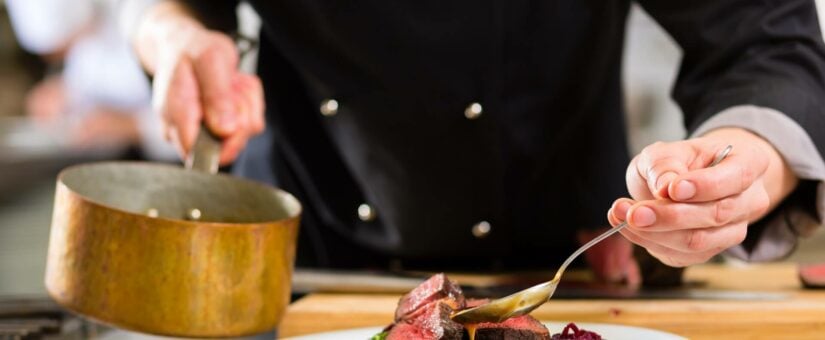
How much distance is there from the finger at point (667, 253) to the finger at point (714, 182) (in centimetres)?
9

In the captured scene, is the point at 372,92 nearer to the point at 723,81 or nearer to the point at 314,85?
the point at 314,85

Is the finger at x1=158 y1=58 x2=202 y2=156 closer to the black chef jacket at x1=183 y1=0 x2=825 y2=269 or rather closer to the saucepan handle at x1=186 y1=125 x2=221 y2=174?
the saucepan handle at x1=186 y1=125 x2=221 y2=174

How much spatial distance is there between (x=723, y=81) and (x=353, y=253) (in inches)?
30.2

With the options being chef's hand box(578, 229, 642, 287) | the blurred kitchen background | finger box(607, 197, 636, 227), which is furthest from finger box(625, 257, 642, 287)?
the blurred kitchen background

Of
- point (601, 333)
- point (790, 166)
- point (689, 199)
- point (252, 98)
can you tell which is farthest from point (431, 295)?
point (252, 98)

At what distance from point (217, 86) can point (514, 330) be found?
680 millimetres

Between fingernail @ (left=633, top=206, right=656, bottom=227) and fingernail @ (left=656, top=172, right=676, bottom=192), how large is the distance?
0.02 metres

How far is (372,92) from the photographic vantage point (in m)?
1.72

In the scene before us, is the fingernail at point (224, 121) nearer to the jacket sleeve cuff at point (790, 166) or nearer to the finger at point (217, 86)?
the finger at point (217, 86)

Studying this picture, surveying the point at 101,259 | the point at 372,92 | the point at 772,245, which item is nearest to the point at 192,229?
the point at 101,259

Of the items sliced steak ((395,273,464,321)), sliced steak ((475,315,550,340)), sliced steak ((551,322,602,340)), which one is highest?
sliced steak ((395,273,464,321))

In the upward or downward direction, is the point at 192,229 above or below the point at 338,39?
below

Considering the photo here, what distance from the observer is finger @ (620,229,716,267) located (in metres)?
1.03

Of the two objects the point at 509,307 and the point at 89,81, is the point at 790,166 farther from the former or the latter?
the point at 89,81
